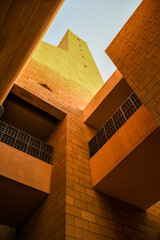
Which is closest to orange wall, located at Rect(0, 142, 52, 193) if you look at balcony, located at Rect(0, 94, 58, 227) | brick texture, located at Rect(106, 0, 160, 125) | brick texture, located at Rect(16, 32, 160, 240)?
balcony, located at Rect(0, 94, 58, 227)

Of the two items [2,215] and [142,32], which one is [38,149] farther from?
[142,32]

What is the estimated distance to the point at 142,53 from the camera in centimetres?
479

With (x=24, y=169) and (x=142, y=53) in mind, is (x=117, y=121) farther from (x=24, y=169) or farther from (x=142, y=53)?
(x=24, y=169)

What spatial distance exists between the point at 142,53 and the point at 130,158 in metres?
2.67

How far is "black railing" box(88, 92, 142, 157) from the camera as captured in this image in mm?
5925

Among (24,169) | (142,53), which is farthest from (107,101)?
(24,169)

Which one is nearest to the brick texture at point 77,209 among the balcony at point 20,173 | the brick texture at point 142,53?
the balcony at point 20,173

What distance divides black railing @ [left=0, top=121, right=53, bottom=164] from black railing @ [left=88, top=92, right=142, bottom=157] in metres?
1.63

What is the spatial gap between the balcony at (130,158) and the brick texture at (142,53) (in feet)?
3.27

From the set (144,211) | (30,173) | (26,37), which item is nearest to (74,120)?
(30,173)

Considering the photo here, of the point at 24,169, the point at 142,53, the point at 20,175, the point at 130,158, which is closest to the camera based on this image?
the point at 142,53

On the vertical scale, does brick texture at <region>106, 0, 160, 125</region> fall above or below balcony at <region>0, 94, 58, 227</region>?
above

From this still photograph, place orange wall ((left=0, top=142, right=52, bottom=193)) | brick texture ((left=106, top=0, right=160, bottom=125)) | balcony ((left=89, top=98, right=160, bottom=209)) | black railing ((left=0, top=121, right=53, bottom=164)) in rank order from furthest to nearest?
black railing ((left=0, top=121, right=53, bottom=164)), orange wall ((left=0, top=142, right=52, bottom=193)), balcony ((left=89, top=98, right=160, bottom=209)), brick texture ((left=106, top=0, right=160, bottom=125))

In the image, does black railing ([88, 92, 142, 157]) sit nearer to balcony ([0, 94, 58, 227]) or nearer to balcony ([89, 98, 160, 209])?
balcony ([89, 98, 160, 209])
